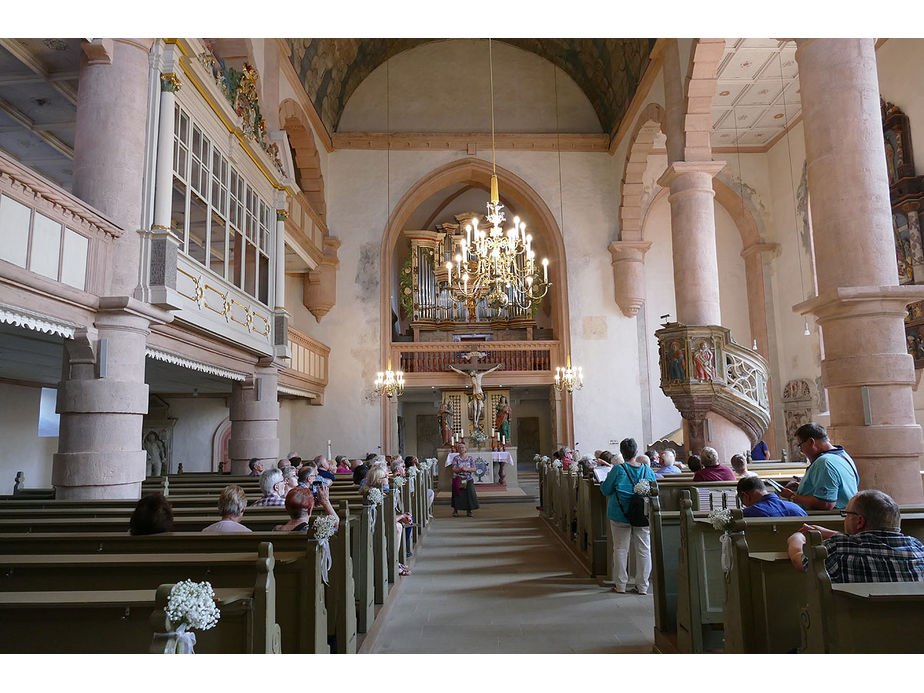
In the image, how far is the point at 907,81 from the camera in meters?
12.0

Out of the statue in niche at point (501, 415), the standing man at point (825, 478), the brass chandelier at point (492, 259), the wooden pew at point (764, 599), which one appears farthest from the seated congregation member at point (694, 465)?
the statue in niche at point (501, 415)

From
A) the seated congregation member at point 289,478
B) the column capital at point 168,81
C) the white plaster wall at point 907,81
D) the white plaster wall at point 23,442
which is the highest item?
the white plaster wall at point 907,81

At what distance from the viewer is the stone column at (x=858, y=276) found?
5.38m

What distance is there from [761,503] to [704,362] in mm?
6015

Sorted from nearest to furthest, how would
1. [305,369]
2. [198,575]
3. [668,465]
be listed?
1. [198,575]
2. [668,465]
3. [305,369]

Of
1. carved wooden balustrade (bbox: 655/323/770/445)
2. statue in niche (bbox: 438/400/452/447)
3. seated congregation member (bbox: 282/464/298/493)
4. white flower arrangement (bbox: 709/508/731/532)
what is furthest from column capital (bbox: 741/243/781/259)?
white flower arrangement (bbox: 709/508/731/532)

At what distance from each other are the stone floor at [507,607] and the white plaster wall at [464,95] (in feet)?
41.2

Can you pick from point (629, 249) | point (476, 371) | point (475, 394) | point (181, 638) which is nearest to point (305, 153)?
point (476, 371)

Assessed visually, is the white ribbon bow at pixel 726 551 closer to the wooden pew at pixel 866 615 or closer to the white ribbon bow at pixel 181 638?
the wooden pew at pixel 866 615

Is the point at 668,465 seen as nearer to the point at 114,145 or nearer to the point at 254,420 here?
the point at 254,420

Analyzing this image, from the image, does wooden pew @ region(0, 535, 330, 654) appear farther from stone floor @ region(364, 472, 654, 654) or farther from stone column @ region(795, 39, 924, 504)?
stone column @ region(795, 39, 924, 504)

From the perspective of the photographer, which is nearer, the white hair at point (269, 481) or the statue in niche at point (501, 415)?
the white hair at point (269, 481)

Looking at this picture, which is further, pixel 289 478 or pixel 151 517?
pixel 289 478
